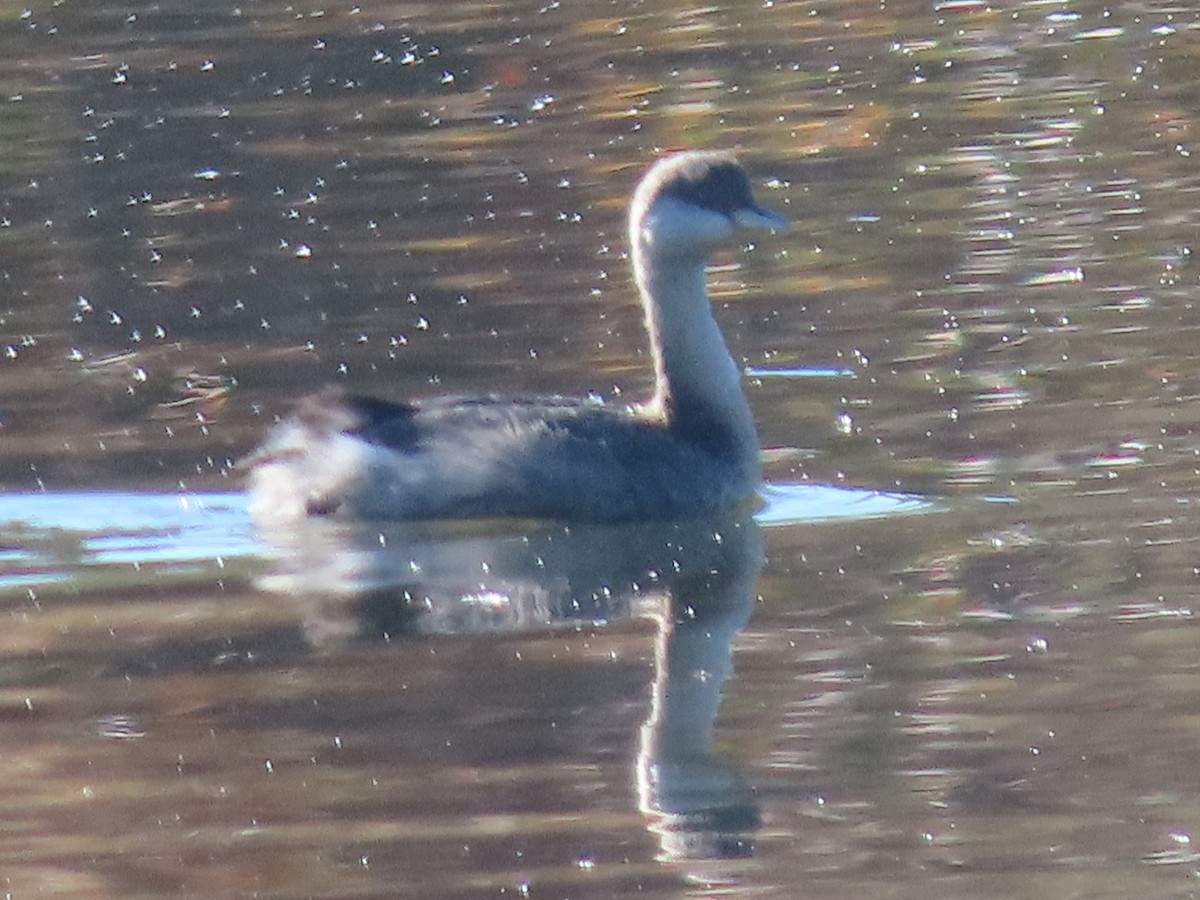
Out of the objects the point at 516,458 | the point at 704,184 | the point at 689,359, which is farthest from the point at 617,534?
the point at 704,184

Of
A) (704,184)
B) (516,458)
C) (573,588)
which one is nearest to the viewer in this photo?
(573,588)

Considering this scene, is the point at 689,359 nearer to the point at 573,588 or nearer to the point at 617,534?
the point at 617,534

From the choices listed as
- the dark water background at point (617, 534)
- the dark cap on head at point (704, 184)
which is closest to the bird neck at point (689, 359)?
the dark cap on head at point (704, 184)

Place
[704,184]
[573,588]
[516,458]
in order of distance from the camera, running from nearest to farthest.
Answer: [573,588] < [516,458] < [704,184]

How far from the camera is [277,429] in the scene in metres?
9.98

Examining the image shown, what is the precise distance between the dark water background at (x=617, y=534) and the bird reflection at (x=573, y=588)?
0.08ft

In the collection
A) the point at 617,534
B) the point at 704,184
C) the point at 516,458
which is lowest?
the point at 617,534

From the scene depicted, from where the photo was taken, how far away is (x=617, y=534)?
31.8ft

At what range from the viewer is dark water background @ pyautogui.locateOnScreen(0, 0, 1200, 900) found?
22.6ft

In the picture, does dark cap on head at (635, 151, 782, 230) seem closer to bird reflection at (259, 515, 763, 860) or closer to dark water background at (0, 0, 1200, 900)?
dark water background at (0, 0, 1200, 900)

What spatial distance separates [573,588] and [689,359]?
4.68ft

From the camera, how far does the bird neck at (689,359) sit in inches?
394

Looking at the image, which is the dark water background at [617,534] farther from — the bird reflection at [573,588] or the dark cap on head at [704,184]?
the dark cap on head at [704,184]

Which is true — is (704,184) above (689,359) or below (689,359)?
above
